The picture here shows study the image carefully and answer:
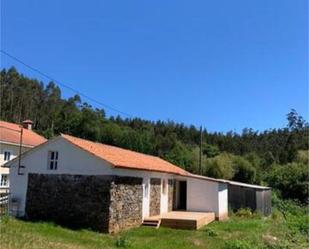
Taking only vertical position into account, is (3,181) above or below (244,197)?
above

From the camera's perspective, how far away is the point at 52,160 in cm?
2106

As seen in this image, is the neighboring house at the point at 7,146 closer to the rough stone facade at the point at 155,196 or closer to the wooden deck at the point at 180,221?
the rough stone facade at the point at 155,196

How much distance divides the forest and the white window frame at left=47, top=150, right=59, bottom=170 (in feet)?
86.2

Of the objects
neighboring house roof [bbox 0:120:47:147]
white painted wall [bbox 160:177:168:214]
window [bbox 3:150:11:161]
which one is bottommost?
white painted wall [bbox 160:177:168:214]

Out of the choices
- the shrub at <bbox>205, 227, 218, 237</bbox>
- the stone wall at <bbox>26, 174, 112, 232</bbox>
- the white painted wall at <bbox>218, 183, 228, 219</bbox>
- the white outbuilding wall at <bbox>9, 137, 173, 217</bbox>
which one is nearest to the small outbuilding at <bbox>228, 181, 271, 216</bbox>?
the white painted wall at <bbox>218, 183, 228, 219</bbox>

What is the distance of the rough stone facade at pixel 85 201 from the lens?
752 inches

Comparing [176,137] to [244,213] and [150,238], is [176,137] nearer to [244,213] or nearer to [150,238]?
[244,213]

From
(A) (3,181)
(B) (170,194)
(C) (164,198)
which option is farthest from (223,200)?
(A) (3,181)

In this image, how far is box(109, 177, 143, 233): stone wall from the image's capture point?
19172 mm

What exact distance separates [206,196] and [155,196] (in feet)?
13.8

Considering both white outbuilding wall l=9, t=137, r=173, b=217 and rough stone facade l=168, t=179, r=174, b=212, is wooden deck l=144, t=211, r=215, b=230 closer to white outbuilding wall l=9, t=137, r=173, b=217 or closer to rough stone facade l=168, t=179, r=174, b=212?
white outbuilding wall l=9, t=137, r=173, b=217

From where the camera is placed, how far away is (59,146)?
68.4 ft

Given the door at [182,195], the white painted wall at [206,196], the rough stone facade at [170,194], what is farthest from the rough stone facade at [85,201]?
the door at [182,195]

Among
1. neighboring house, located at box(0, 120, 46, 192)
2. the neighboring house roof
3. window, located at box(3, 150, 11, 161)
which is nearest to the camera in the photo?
neighboring house, located at box(0, 120, 46, 192)
